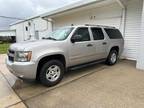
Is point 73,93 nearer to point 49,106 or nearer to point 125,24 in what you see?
point 49,106

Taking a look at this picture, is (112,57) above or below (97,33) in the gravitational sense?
below

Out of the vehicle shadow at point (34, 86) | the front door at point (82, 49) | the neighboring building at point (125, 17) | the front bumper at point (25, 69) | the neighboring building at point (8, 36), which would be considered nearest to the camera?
the front bumper at point (25, 69)

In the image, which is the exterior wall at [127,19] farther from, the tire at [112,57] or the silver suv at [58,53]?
the silver suv at [58,53]

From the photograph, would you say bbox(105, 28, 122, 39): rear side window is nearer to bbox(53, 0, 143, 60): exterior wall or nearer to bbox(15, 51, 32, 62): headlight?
bbox(53, 0, 143, 60): exterior wall

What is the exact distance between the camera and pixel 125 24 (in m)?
7.72

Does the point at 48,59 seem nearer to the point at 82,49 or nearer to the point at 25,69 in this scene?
the point at 25,69

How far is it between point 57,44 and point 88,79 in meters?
1.66

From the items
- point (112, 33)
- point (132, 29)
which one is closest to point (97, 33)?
point (112, 33)

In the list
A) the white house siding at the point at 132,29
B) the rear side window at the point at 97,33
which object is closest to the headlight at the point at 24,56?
the rear side window at the point at 97,33

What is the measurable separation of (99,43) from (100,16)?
13.7 ft

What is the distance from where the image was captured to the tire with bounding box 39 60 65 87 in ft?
13.0

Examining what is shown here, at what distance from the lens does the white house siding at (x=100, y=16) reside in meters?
8.07

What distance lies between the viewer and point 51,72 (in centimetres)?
418

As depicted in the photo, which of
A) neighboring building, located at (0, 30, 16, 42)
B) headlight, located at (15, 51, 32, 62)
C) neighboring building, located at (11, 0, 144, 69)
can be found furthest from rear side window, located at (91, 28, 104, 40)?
neighboring building, located at (0, 30, 16, 42)
